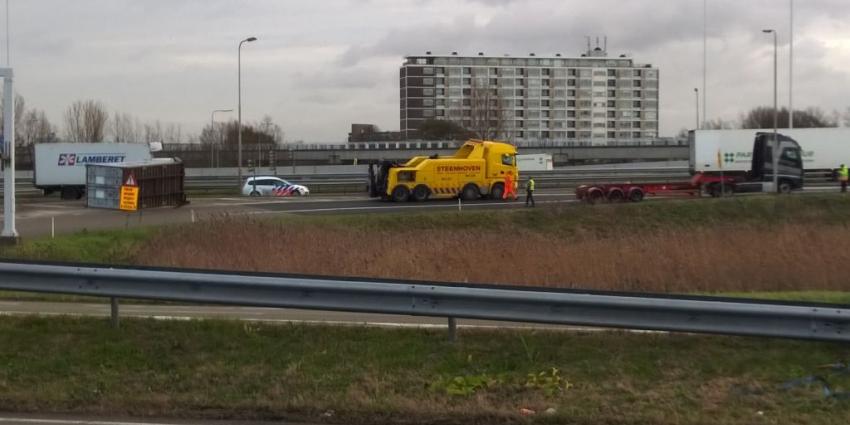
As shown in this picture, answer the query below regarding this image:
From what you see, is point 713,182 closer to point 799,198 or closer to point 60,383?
point 799,198

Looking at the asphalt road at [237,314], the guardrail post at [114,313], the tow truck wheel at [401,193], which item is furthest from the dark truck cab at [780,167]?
the guardrail post at [114,313]

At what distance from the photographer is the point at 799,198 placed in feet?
123

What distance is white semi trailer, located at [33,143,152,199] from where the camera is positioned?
2014 inches

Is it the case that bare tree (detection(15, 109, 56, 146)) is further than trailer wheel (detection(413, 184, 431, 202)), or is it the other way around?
bare tree (detection(15, 109, 56, 146))

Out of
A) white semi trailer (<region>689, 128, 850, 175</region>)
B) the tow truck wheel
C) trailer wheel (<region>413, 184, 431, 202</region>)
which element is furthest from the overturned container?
white semi trailer (<region>689, 128, 850, 175</region>)

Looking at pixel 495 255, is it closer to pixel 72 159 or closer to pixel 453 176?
pixel 453 176

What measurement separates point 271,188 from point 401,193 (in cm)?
1514

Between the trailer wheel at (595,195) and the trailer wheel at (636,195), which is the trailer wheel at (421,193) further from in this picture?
the trailer wheel at (636,195)

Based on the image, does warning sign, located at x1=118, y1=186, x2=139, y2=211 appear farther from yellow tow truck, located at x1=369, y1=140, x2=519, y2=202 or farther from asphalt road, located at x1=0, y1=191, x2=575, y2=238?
yellow tow truck, located at x1=369, y1=140, x2=519, y2=202

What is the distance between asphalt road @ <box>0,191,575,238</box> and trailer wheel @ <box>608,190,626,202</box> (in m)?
2.97

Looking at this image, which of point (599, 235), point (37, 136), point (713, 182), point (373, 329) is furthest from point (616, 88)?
point (373, 329)

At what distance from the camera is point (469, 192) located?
4291 centimetres

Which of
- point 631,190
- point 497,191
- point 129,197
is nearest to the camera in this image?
point 129,197

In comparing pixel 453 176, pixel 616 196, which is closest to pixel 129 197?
pixel 453 176
